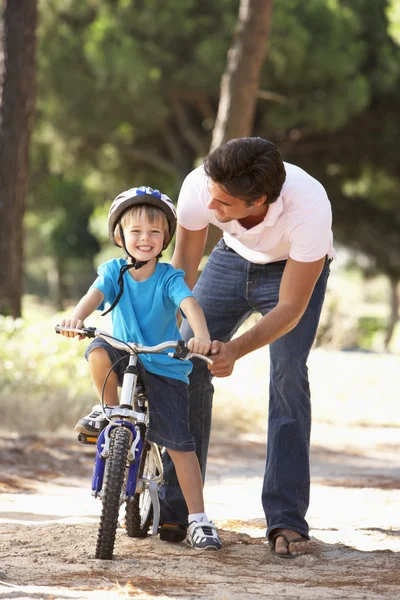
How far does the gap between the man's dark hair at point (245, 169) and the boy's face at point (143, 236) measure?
0.32 m

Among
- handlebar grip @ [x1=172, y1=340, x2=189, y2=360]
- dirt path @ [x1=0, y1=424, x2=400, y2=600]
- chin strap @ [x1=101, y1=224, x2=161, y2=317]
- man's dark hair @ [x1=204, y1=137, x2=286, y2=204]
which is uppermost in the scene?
man's dark hair @ [x1=204, y1=137, x2=286, y2=204]

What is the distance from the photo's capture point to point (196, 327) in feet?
11.5

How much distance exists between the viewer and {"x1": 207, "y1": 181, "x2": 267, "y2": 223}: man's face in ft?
11.7

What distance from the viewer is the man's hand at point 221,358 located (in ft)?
11.4

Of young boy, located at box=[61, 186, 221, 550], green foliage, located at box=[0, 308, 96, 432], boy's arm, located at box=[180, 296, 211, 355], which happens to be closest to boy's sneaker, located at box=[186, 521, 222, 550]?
young boy, located at box=[61, 186, 221, 550]

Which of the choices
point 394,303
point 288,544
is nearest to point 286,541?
point 288,544

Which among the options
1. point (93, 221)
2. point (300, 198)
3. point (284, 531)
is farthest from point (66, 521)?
point (93, 221)

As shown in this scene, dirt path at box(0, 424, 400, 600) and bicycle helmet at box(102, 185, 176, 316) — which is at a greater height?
bicycle helmet at box(102, 185, 176, 316)

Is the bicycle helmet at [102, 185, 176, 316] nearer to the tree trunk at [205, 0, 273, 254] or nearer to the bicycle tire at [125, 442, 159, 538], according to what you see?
the bicycle tire at [125, 442, 159, 538]

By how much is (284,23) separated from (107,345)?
15.3 metres

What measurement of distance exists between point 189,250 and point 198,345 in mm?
720

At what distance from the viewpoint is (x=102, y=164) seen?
75.0 feet

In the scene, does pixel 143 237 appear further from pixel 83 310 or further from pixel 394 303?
pixel 394 303

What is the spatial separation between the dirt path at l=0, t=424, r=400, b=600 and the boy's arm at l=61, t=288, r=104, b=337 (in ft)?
2.73
